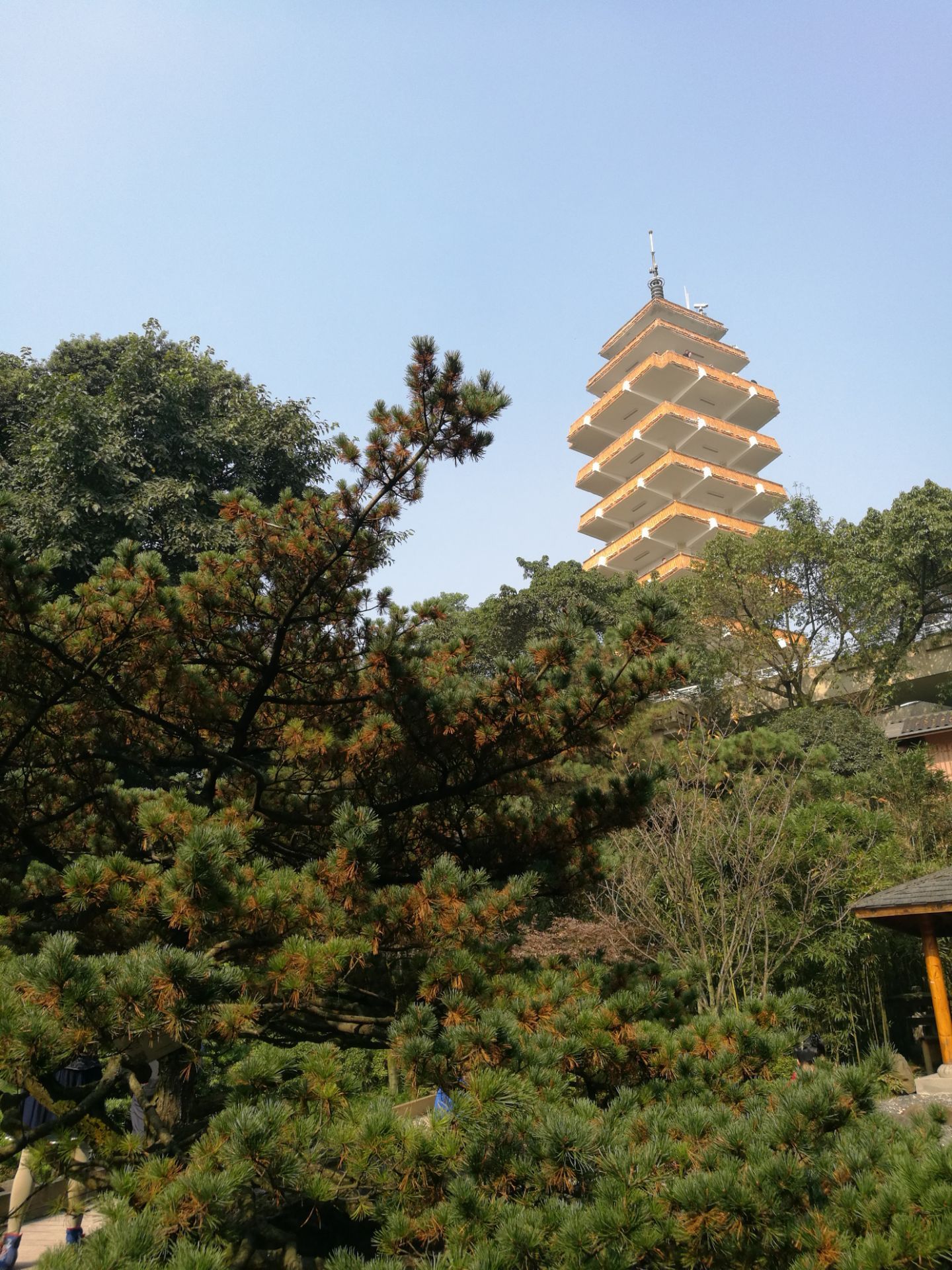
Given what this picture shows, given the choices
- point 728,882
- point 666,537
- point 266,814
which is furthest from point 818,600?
point 266,814

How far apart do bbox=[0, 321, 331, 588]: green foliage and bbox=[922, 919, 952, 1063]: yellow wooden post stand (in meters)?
7.89

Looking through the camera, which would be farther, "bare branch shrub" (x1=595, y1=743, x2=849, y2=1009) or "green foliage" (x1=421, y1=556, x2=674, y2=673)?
"green foliage" (x1=421, y1=556, x2=674, y2=673)

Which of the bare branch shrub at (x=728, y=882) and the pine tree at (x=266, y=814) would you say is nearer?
the pine tree at (x=266, y=814)

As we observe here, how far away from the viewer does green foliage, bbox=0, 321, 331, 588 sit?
10016 millimetres

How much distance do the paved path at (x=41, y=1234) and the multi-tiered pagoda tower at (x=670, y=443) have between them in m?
24.9

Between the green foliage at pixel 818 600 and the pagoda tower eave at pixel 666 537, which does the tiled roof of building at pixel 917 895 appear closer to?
the green foliage at pixel 818 600

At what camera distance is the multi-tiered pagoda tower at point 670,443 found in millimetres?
32562

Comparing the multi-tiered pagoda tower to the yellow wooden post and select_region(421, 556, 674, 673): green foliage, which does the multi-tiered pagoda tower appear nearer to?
select_region(421, 556, 674, 673): green foliage

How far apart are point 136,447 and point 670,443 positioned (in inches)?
1054

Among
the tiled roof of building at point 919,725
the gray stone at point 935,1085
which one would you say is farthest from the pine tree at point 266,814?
the tiled roof of building at point 919,725

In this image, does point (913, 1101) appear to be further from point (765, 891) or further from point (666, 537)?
point (666, 537)

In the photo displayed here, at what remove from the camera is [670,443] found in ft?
113

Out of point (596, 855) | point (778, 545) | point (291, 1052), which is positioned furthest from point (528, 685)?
point (778, 545)

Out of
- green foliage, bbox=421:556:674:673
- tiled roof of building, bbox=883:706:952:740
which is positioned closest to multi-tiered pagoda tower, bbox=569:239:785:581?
green foliage, bbox=421:556:674:673
